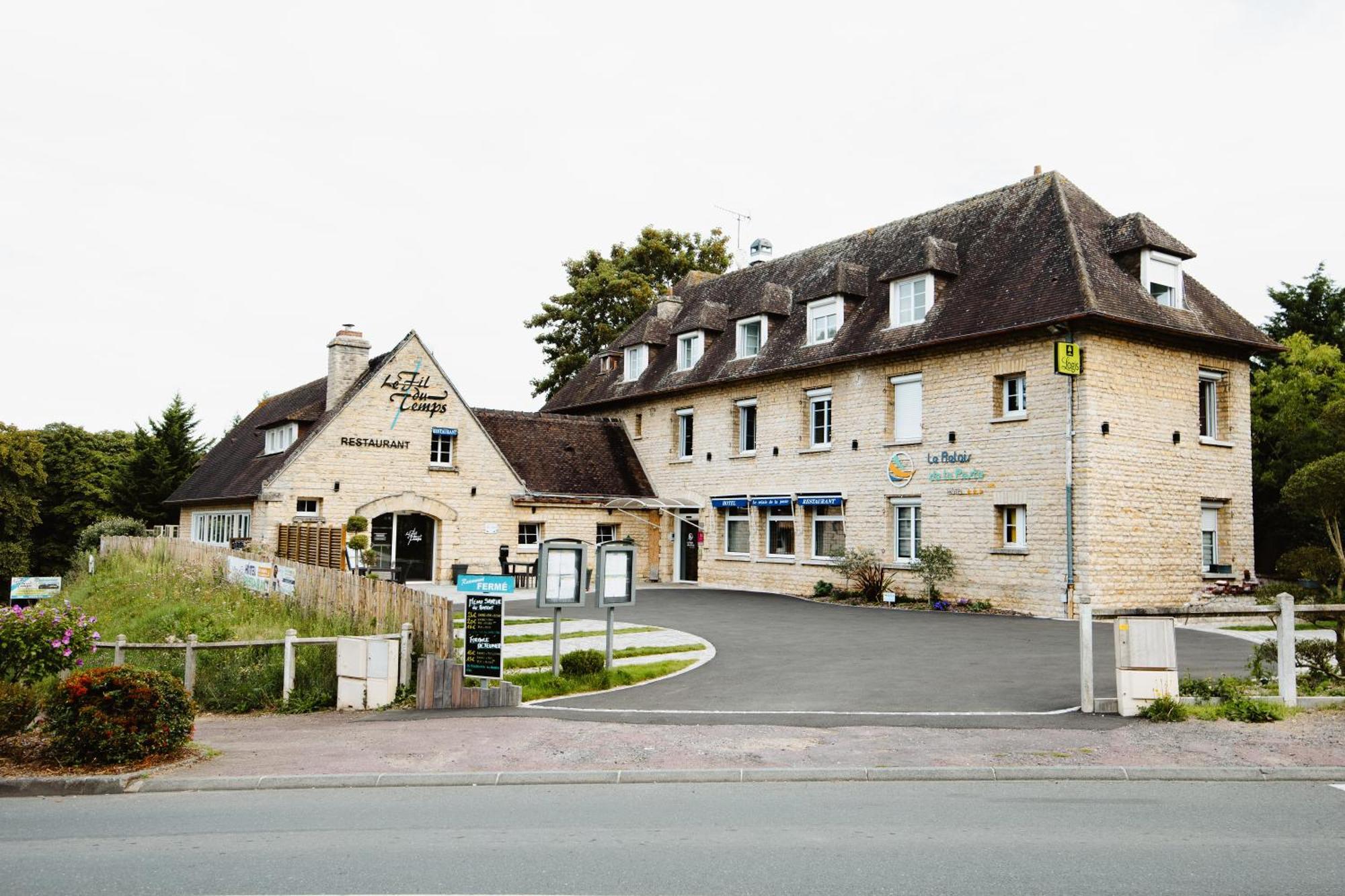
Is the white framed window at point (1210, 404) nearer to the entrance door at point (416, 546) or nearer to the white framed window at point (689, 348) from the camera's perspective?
the white framed window at point (689, 348)

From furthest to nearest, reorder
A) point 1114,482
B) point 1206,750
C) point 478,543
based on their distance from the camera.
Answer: point 478,543, point 1114,482, point 1206,750

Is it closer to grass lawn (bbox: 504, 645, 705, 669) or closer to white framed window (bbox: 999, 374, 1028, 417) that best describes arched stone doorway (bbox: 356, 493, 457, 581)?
grass lawn (bbox: 504, 645, 705, 669)

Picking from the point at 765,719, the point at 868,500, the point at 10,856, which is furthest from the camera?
the point at 868,500

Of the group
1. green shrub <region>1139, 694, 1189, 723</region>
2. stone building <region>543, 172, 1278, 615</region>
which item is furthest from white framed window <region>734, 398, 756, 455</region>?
green shrub <region>1139, 694, 1189, 723</region>

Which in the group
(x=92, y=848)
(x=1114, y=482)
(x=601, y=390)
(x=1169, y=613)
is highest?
(x=601, y=390)

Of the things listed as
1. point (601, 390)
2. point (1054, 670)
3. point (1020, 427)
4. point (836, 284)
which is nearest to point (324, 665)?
point (1054, 670)

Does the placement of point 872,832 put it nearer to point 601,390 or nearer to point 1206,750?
point 1206,750

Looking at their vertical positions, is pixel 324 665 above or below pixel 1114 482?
below

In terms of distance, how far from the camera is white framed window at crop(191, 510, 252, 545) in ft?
101

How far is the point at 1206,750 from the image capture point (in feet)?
31.3

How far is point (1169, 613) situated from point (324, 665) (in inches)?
417

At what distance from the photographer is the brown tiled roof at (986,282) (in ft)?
79.0

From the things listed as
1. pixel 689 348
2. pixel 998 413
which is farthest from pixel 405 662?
pixel 689 348

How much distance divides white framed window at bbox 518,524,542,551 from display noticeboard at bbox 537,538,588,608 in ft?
65.4
